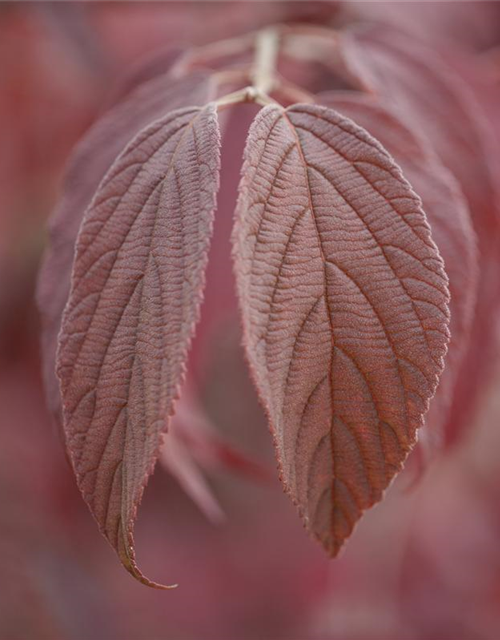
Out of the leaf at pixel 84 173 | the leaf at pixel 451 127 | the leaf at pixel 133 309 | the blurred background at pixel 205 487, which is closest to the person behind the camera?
the leaf at pixel 133 309

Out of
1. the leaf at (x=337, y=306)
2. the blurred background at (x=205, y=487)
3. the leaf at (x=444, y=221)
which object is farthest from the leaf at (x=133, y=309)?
the blurred background at (x=205, y=487)

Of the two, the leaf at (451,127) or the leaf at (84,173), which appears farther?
the leaf at (451,127)

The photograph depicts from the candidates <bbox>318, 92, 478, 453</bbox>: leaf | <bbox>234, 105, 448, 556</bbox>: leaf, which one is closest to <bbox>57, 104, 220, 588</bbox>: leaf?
<bbox>234, 105, 448, 556</bbox>: leaf

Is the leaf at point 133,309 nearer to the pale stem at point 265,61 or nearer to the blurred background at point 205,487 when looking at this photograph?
the pale stem at point 265,61

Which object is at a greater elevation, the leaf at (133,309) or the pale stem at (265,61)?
the pale stem at (265,61)

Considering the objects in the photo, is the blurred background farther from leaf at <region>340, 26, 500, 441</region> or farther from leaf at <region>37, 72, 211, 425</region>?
leaf at <region>37, 72, 211, 425</region>

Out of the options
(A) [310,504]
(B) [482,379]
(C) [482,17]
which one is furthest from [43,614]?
A: (C) [482,17]
